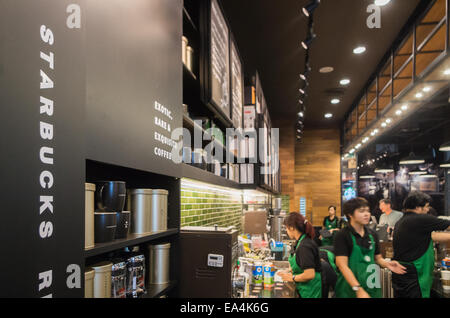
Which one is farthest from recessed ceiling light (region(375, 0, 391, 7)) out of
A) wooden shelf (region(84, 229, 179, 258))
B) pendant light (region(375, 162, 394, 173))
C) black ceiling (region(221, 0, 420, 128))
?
pendant light (region(375, 162, 394, 173))

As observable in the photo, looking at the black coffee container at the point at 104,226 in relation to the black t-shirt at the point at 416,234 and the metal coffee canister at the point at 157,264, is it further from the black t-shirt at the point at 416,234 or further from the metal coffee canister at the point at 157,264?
the black t-shirt at the point at 416,234

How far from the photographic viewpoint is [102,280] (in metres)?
1.40

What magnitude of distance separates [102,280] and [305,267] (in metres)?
2.26

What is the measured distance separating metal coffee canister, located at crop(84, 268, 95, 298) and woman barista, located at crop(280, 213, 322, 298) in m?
2.29

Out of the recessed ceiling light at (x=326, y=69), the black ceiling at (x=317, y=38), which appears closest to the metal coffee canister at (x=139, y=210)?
the black ceiling at (x=317, y=38)

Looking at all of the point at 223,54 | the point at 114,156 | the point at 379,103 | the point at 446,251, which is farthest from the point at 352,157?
the point at 114,156

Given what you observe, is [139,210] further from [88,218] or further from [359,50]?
[359,50]

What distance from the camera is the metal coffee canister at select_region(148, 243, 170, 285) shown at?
205cm

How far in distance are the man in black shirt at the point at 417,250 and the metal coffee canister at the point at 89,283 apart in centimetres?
331

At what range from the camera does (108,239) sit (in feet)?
4.72

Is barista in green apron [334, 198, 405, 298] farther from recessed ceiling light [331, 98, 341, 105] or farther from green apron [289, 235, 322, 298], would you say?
recessed ceiling light [331, 98, 341, 105]

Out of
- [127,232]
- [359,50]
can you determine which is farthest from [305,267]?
[359,50]
